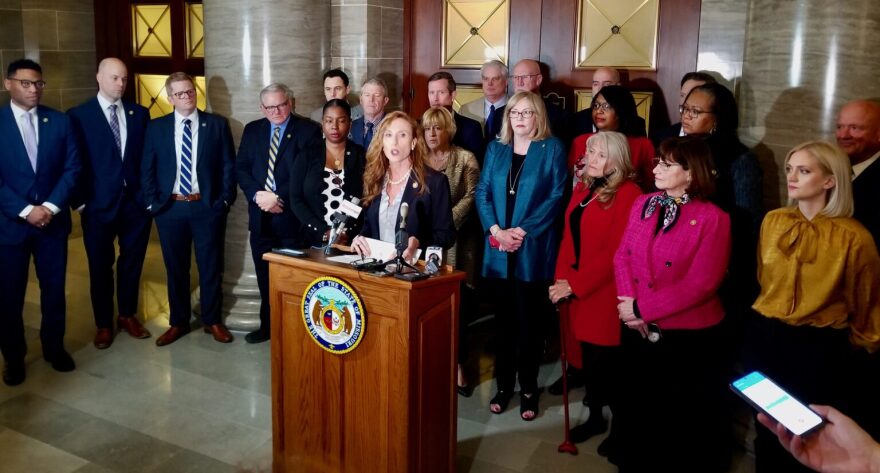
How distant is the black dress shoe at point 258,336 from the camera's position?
18.2ft

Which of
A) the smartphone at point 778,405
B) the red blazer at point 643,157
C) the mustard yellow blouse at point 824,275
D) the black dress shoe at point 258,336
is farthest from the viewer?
the black dress shoe at point 258,336

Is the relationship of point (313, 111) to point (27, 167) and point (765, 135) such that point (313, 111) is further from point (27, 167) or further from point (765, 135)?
point (765, 135)

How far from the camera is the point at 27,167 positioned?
4.70 metres

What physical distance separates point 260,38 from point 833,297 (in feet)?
13.4

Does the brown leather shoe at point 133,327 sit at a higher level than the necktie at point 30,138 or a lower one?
lower

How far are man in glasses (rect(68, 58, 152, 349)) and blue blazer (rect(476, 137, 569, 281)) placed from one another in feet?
8.29

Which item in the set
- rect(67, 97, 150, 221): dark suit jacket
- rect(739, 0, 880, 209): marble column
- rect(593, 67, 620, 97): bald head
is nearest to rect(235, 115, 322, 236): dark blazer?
rect(67, 97, 150, 221): dark suit jacket

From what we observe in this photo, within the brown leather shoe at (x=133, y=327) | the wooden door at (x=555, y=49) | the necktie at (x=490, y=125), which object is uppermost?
the wooden door at (x=555, y=49)

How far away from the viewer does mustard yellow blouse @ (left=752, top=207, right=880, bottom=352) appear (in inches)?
116

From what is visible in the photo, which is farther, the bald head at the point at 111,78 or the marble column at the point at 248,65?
the marble column at the point at 248,65

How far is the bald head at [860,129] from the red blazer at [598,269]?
0.97 meters

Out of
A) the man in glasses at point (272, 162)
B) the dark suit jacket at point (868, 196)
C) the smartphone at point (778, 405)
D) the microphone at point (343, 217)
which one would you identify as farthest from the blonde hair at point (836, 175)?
the man in glasses at point (272, 162)

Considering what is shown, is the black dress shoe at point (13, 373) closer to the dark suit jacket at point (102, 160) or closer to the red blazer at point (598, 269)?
the dark suit jacket at point (102, 160)

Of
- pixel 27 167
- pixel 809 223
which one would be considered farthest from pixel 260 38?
pixel 809 223
